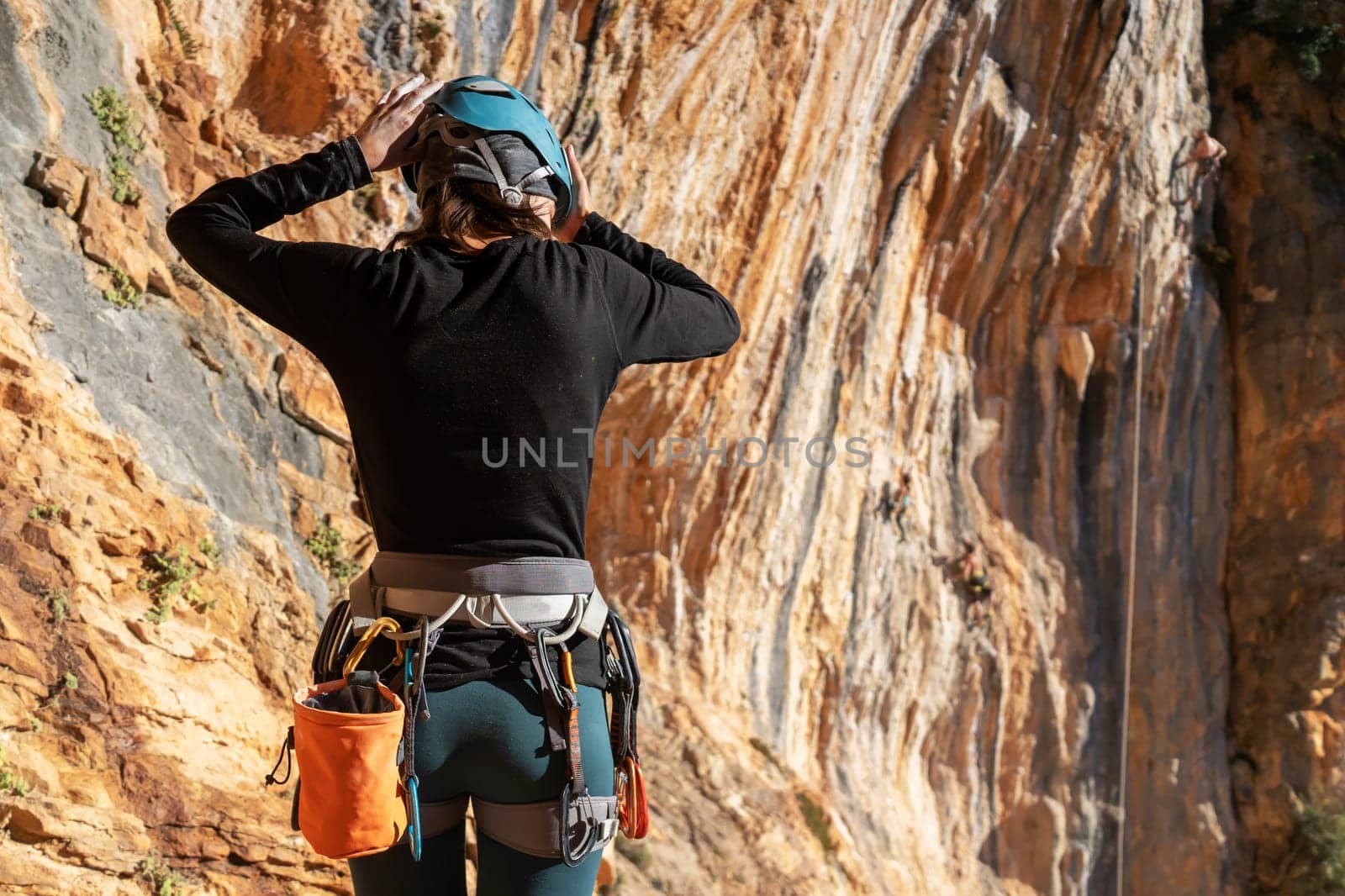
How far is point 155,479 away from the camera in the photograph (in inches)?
179

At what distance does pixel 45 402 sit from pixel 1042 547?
8919 millimetres

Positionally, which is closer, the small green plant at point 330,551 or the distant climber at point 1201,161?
the small green plant at point 330,551

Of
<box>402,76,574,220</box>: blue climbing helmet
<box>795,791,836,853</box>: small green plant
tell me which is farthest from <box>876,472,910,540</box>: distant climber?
<box>402,76,574,220</box>: blue climbing helmet

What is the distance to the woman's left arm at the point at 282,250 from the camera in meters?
1.87

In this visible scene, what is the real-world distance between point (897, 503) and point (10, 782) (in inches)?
287

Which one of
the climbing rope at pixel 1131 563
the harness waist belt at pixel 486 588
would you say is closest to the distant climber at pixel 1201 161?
the climbing rope at pixel 1131 563

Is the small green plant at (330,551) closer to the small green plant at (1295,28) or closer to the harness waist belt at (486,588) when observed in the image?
the harness waist belt at (486,588)

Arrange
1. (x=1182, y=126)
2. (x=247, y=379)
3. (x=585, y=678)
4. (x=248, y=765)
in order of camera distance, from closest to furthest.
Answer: (x=585, y=678), (x=248, y=765), (x=247, y=379), (x=1182, y=126)

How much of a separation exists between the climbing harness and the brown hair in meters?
0.55

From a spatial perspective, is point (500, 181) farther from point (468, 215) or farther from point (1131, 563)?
point (1131, 563)

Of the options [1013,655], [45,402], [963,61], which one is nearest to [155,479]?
[45,402]

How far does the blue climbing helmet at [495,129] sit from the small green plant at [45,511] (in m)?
2.39

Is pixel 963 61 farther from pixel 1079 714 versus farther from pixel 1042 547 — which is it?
pixel 1079 714

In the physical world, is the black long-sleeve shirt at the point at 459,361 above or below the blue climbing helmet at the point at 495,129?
below
